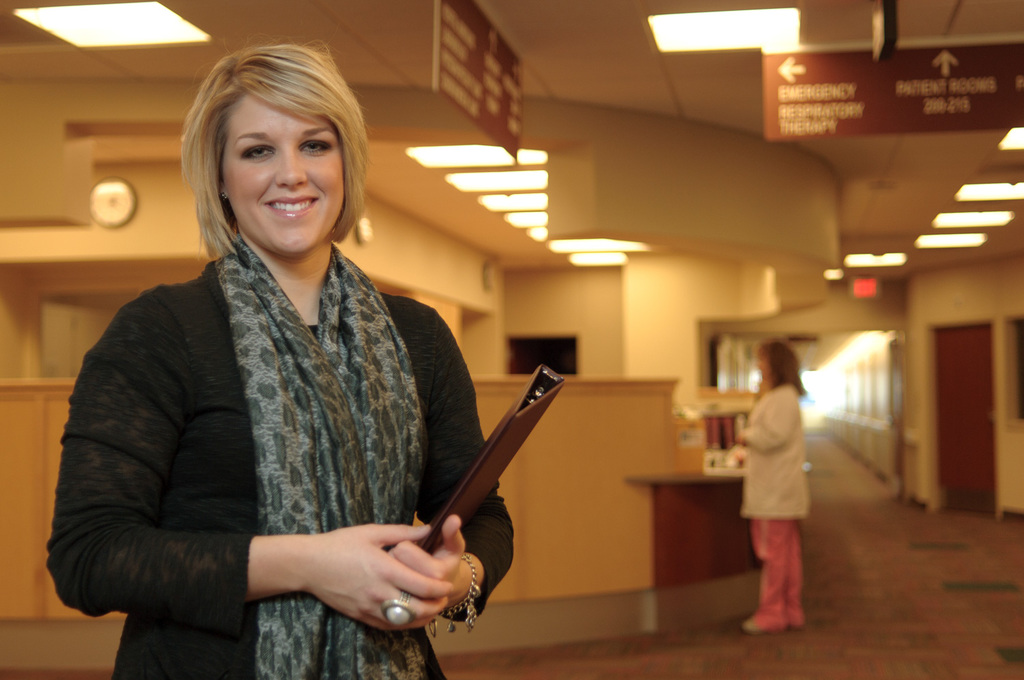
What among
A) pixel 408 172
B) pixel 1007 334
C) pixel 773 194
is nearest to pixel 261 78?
pixel 773 194

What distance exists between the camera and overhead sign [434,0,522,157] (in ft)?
11.8

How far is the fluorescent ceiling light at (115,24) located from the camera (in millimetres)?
4441

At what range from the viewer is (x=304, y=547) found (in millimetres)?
937

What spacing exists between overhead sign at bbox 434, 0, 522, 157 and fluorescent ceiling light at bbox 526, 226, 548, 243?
547cm

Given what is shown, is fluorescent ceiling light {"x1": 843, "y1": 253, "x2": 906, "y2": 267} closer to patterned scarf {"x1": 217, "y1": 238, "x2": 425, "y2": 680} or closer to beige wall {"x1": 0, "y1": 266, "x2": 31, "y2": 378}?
beige wall {"x1": 0, "y1": 266, "x2": 31, "y2": 378}

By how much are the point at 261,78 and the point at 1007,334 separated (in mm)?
12385

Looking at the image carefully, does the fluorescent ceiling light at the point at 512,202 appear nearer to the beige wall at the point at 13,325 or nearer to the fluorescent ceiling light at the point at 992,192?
the fluorescent ceiling light at the point at 992,192

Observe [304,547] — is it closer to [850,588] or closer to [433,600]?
[433,600]

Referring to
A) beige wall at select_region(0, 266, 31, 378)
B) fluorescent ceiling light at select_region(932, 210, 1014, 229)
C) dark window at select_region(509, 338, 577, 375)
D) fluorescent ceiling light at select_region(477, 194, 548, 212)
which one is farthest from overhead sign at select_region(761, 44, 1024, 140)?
dark window at select_region(509, 338, 577, 375)

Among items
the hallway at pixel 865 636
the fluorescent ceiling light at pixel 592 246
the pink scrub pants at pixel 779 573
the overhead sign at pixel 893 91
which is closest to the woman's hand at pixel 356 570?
the overhead sign at pixel 893 91

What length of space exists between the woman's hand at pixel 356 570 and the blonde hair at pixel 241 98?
387 millimetres

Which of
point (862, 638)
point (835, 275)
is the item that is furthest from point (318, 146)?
point (835, 275)

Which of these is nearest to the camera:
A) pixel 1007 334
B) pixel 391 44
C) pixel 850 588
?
pixel 391 44

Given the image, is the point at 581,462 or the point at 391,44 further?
the point at 581,462
